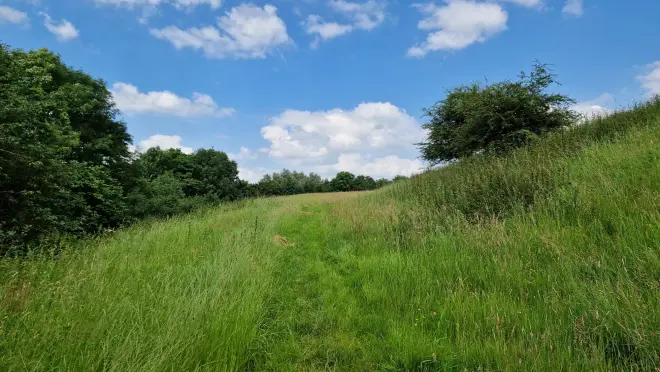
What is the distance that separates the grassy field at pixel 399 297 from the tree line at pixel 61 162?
2522 millimetres

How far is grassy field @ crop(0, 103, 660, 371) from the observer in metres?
2.39

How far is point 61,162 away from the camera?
1102cm

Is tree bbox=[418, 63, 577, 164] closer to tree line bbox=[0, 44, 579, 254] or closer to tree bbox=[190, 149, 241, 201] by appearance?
tree line bbox=[0, 44, 579, 254]

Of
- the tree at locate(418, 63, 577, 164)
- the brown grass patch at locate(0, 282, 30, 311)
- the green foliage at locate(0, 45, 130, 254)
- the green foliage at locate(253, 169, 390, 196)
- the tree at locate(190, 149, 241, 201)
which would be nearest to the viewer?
the brown grass patch at locate(0, 282, 30, 311)

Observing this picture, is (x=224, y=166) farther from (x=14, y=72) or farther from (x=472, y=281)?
(x=472, y=281)

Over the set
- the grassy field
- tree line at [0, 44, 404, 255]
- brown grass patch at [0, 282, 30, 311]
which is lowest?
the grassy field

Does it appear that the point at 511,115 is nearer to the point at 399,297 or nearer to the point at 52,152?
the point at 399,297

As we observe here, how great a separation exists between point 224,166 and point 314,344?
55701mm

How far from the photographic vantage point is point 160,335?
2.55 meters

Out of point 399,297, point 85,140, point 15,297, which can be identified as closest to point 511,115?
point 399,297

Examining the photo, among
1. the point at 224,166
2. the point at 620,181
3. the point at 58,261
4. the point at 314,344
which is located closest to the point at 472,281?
the point at 314,344

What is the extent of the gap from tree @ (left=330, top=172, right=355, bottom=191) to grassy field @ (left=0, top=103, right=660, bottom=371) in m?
72.2

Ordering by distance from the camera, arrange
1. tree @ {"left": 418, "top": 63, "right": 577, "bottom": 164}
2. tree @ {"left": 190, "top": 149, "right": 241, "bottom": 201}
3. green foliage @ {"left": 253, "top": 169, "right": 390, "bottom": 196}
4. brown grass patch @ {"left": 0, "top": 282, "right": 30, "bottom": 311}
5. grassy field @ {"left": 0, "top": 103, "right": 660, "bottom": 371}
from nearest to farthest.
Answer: grassy field @ {"left": 0, "top": 103, "right": 660, "bottom": 371} → brown grass patch @ {"left": 0, "top": 282, "right": 30, "bottom": 311} → tree @ {"left": 418, "top": 63, "right": 577, "bottom": 164} → tree @ {"left": 190, "top": 149, "right": 241, "bottom": 201} → green foliage @ {"left": 253, "top": 169, "right": 390, "bottom": 196}

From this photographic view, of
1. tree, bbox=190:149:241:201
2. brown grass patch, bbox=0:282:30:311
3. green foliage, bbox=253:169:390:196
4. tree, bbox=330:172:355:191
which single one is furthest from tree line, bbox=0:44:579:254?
tree, bbox=330:172:355:191
